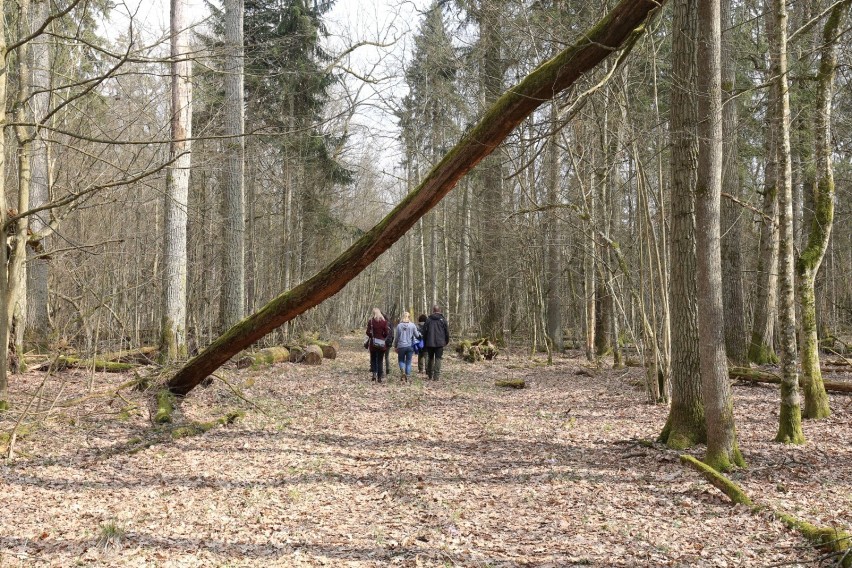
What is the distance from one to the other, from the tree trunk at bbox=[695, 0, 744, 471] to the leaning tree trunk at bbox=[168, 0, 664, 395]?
98 cm

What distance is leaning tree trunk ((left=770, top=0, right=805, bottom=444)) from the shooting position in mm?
6645

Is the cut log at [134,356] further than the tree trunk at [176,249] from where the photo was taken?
Yes

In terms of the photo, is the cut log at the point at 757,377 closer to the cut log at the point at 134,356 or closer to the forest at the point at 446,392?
the forest at the point at 446,392

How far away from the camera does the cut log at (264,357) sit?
48.2 ft

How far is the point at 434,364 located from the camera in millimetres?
14250

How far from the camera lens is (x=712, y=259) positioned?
226 inches

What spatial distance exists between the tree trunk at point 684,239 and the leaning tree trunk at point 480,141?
5.73 feet

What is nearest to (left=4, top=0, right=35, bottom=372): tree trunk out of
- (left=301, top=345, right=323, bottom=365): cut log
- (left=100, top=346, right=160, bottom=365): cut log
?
(left=100, top=346, right=160, bottom=365): cut log

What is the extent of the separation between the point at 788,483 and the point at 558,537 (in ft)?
8.05

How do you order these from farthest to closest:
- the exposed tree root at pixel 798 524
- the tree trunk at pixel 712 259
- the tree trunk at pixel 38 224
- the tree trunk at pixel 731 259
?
1. the tree trunk at pixel 731 259
2. the tree trunk at pixel 38 224
3. the tree trunk at pixel 712 259
4. the exposed tree root at pixel 798 524

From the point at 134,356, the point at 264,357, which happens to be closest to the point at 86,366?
the point at 134,356

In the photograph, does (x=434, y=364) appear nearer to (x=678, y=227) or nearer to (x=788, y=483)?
(x=678, y=227)

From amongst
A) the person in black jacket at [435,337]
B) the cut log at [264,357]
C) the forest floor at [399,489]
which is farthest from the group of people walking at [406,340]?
the forest floor at [399,489]

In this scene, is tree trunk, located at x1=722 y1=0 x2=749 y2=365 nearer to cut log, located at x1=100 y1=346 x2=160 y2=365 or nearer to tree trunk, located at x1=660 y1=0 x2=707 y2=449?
tree trunk, located at x1=660 y1=0 x2=707 y2=449
